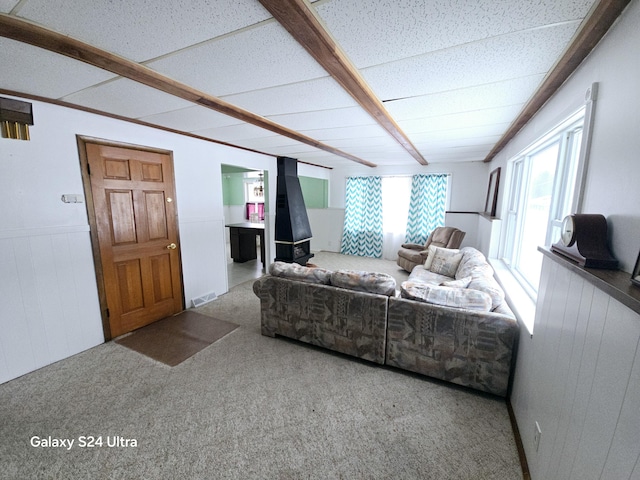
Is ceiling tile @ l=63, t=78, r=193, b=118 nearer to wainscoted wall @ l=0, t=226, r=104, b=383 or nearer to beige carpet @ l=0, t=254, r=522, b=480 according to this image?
wainscoted wall @ l=0, t=226, r=104, b=383

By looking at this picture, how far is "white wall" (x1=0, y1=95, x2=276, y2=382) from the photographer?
188 cm

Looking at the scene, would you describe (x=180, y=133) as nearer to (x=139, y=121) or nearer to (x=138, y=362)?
(x=139, y=121)

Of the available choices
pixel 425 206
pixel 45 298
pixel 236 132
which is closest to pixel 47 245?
pixel 45 298

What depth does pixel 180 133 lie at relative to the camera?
113 inches

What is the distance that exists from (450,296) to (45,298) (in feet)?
10.4

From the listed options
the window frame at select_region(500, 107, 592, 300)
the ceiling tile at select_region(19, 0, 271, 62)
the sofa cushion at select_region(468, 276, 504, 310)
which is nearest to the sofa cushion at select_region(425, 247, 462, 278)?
the window frame at select_region(500, 107, 592, 300)

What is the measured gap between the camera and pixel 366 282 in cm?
211

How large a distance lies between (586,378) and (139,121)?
11.3ft

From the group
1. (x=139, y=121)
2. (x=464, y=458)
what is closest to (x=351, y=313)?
(x=464, y=458)

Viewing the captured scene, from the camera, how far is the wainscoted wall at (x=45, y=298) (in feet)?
6.22

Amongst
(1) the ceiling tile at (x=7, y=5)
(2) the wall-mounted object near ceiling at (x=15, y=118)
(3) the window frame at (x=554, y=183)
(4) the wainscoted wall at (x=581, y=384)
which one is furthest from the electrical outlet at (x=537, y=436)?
(2) the wall-mounted object near ceiling at (x=15, y=118)

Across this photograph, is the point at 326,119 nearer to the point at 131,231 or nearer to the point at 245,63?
the point at 245,63

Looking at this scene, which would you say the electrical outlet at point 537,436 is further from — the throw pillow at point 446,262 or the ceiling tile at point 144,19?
the throw pillow at point 446,262

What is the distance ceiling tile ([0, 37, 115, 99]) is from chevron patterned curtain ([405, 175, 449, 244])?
496 cm
